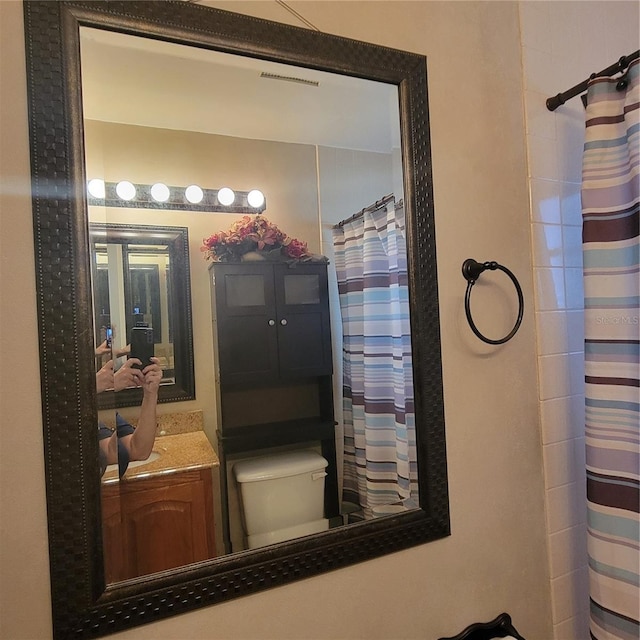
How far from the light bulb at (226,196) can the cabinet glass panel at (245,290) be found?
139 mm

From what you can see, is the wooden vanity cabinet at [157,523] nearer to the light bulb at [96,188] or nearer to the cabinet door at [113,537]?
the cabinet door at [113,537]

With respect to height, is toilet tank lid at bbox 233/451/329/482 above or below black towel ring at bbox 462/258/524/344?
below

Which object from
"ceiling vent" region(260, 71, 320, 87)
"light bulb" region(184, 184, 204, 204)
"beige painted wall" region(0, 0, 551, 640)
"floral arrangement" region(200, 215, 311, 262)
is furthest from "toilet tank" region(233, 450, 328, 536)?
"ceiling vent" region(260, 71, 320, 87)

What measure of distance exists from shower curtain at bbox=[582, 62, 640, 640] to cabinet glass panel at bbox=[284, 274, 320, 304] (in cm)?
61

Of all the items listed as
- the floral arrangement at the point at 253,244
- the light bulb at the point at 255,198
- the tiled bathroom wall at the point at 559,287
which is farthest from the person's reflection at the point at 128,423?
the tiled bathroom wall at the point at 559,287

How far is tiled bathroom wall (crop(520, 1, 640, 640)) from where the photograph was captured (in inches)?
43.9

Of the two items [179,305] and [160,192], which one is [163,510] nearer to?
[179,305]

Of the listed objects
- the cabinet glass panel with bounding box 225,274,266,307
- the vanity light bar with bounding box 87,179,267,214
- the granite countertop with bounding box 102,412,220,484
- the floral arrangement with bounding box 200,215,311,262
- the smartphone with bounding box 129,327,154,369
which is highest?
the vanity light bar with bounding box 87,179,267,214

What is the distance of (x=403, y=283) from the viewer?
980 mm

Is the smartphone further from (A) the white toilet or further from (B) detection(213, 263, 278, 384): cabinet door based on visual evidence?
(A) the white toilet

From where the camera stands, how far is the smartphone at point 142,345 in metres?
0.77

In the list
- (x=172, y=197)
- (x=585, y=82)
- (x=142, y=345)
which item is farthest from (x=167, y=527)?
(x=585, y=82)

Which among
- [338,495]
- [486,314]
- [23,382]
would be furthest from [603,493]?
[23,382]

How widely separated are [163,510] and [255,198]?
0.59m
